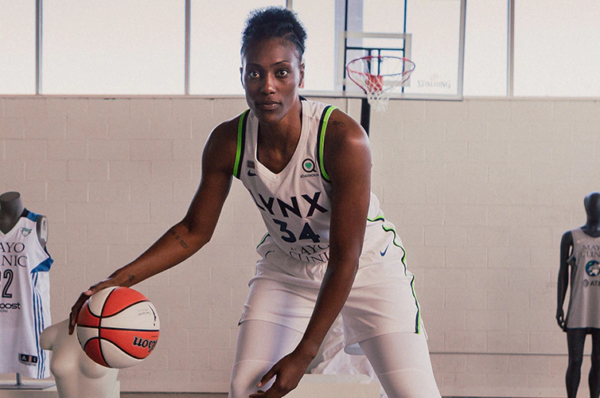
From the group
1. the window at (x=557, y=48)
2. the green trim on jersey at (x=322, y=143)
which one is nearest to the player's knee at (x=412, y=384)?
the green trim on jersey at (x=322, y=143)

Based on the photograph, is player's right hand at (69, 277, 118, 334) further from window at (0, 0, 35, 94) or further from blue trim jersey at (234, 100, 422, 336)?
window at (0, 0, 35, 94)

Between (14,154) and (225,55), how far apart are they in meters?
2.27

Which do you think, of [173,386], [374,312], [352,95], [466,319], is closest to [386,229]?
[374,312]

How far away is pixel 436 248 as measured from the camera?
5.44 metres

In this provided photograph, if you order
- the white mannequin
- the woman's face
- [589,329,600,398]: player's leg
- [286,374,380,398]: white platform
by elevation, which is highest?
the woman's face

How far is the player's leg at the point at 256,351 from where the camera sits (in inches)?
69.6

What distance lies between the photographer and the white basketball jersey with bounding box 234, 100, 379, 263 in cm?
183

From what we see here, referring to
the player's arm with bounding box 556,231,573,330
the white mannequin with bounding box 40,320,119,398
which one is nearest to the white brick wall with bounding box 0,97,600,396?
the player's arm with bounding box 556,231,573,330

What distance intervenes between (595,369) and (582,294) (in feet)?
1.97

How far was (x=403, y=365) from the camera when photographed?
1.77 m

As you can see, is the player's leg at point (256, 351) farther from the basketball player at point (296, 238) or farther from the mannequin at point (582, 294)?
the mannequin at point (582, 294)

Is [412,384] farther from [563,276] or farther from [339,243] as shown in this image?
[563,276]

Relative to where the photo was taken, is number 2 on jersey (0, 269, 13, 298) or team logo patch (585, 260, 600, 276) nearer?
number 2 on jersey (0, 269, 13, 298)

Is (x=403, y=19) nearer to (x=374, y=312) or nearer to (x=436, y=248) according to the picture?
(x=436, y=248)
